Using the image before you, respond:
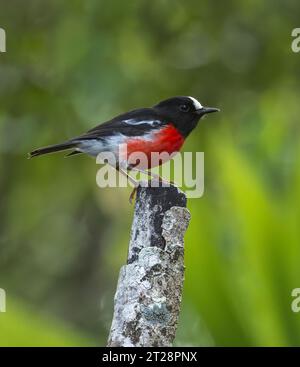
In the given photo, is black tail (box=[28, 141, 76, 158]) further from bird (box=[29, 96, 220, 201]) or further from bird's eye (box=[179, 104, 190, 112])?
bird's eye (box=[179, 104, 190, 112])

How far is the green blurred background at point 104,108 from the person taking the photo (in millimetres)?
5938

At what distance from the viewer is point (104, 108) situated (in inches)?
271

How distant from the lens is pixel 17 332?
4.45 m

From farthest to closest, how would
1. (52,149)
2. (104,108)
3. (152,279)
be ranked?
1. (104,108)
2. (52,149)
3. (152,279)

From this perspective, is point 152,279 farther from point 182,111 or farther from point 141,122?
point 182,111

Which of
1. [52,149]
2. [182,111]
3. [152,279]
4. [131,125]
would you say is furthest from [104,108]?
[152,279]

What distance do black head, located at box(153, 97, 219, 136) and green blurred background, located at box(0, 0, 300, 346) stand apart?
0.73 ft

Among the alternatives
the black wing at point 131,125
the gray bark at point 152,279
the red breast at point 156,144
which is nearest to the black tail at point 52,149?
the black wing at point 131,125

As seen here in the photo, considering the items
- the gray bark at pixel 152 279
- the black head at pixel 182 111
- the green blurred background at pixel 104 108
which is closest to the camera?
the gray bark at pixel 152 279

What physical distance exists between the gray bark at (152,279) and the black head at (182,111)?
205 cm

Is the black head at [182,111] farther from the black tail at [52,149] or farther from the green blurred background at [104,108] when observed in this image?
the black tail at [52,149]

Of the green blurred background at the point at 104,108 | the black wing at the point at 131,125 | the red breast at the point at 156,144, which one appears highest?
the green blurred background at the point at 104,108

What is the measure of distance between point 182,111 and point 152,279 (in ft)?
8.47

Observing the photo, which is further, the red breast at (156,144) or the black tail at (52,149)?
the red breast at (156,144)
